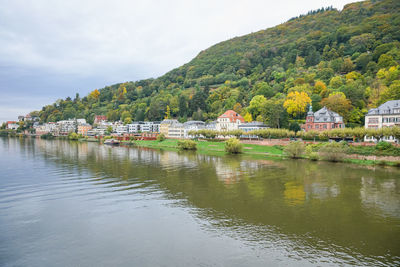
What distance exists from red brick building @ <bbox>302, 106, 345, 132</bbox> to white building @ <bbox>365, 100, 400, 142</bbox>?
7022 mm

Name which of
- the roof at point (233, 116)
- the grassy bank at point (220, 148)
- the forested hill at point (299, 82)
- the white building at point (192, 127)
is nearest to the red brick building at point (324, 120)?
the forested hill at point (299, 82)

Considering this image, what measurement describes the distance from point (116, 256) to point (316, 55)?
427 ft

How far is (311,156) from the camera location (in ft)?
158

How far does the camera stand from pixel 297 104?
74250mm

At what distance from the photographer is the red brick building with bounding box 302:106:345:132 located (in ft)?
210

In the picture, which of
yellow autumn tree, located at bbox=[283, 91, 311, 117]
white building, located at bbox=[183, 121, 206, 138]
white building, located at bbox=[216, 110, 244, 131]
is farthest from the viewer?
white building, located at bbox=[183, 121, 206, 138]

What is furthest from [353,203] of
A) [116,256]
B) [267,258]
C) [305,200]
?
[116,256]

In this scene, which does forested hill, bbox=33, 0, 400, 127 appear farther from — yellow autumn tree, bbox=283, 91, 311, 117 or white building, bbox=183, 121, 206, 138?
white building, bbox=183, 121, 206, 138

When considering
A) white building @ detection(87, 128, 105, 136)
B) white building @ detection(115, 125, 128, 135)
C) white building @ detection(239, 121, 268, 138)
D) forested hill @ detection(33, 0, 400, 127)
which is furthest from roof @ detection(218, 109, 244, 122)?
white building @ detection(87, 128, 105, 136)

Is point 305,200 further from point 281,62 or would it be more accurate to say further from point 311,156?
point 281,62

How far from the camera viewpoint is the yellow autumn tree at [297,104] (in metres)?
74.1

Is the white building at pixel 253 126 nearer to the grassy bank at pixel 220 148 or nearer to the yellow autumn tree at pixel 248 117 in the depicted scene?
the yellow autumn tree at pixel 248 117

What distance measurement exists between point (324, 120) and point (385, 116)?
12.6m

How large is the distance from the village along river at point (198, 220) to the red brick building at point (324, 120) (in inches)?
1237
